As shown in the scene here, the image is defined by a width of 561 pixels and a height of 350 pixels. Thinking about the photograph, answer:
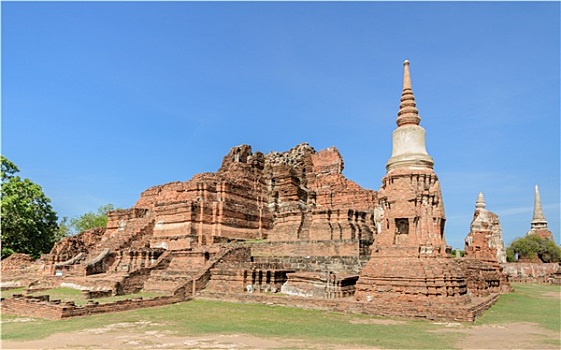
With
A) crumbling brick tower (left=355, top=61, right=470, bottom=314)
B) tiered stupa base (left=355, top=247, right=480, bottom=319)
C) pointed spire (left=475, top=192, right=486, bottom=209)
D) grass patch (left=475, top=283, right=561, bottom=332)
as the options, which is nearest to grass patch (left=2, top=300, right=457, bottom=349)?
tiered stupa base (left=355, top=247, right=480, bottom=319)

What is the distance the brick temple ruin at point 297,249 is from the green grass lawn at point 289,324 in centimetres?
76

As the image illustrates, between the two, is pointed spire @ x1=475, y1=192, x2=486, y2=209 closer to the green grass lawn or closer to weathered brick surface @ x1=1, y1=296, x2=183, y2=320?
the green grass lawn

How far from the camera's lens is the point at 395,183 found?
14422 mm

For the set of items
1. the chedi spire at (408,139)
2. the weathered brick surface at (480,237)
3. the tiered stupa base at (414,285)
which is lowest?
the tiered stupa base at (414,285)

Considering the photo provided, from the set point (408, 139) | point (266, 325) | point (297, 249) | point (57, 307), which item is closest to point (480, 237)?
point (297, 249)

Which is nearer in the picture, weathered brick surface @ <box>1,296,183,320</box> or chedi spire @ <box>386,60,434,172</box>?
weathered brick surface @ <box>1,296,183,320</box>

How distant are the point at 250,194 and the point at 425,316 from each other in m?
19.1

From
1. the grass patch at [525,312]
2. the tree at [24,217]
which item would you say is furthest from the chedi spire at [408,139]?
the tree at [24,217]

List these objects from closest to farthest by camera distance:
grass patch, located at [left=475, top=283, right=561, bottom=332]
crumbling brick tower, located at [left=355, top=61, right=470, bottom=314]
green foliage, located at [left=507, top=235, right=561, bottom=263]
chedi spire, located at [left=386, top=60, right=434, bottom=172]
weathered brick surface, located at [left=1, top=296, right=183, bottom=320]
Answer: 1. grass patch, located at [left=475, top=283, right=561, bottom=332]
2. crumbling brick tower, located at [left=355, top=61, right=470, bottom=314]
3. weathered brick surface, located at [left=1, top=296, right=183, bottom=320]
4. chedi spire, located at [left=386, top=60, right=434, bottom=172]
5. green foliage, located at [left=507, top=235, right=561, bottom=263]

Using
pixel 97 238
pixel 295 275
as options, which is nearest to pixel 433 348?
pixel 295 275

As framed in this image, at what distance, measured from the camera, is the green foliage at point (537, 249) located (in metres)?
40.0

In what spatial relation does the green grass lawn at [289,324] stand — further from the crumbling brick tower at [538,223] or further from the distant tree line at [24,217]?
the crumbling brick tower at [538,223]

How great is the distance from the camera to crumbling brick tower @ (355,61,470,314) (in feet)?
41.3

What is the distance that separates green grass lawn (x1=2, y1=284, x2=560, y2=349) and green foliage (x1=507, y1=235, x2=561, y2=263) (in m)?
29.2
